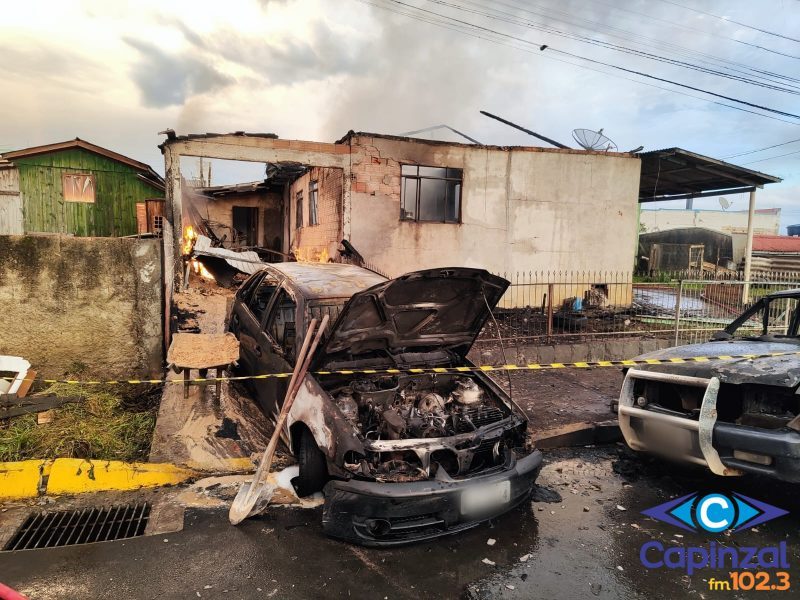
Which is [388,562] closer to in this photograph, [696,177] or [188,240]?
[188,240]

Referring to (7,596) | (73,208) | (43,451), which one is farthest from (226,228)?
(7,596)

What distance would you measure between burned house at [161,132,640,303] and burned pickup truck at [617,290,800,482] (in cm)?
707

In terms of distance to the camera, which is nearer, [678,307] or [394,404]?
[394,404]

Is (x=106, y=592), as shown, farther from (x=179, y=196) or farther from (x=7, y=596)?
(x=179, y=196)

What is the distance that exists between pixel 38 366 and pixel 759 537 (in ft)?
24.6

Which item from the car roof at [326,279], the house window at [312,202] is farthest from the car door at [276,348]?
the house window at [312,202]

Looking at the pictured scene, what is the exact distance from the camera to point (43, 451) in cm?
426

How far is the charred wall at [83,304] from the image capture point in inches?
233

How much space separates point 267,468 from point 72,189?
16958 millimetres

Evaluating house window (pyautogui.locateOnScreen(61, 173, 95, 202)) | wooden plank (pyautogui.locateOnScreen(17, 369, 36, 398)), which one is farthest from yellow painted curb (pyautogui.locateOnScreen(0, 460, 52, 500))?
house window (pyautogui.locateOnScreen(61, 173, 95, 202))

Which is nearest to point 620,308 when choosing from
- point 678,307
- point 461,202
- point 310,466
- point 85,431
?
point 678,307

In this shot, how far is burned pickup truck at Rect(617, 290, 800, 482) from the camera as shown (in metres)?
3.37

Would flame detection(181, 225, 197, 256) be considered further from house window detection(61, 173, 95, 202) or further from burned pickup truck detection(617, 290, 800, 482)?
burned pickup truck detection(617, 290, 800, 482)

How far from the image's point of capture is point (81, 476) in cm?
389
